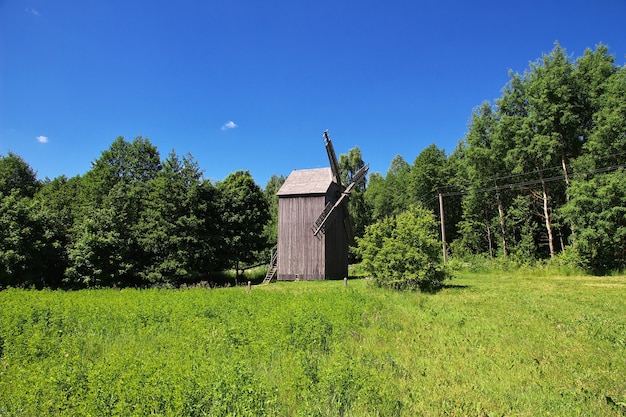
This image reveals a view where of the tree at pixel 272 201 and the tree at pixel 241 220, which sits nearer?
the tree at pixel 241 220

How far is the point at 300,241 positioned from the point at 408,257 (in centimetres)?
→ 1252

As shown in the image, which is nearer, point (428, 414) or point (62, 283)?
point (428, 414)

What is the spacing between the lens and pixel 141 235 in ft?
94.4

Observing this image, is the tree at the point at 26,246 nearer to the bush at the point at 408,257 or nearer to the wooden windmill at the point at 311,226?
the wooden windmill at the point at 311,226

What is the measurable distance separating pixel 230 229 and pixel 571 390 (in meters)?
28.7

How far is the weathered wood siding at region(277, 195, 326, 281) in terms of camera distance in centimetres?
2658

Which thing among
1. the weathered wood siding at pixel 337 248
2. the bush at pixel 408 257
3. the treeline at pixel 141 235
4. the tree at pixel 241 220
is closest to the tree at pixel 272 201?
the tree at pixel 241 220

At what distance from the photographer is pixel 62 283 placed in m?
26.8

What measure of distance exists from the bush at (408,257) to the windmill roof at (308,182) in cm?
1071

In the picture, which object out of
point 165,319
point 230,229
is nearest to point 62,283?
point 230,229

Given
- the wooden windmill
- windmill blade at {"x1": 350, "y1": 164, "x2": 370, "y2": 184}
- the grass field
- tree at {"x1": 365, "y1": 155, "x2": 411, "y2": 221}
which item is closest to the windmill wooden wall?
the wooden windmill

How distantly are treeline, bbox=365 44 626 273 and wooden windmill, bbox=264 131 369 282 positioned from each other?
12.5 meters

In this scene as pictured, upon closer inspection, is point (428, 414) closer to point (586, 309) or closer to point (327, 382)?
point (327, 382)

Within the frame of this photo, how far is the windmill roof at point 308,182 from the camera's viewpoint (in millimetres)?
27469
